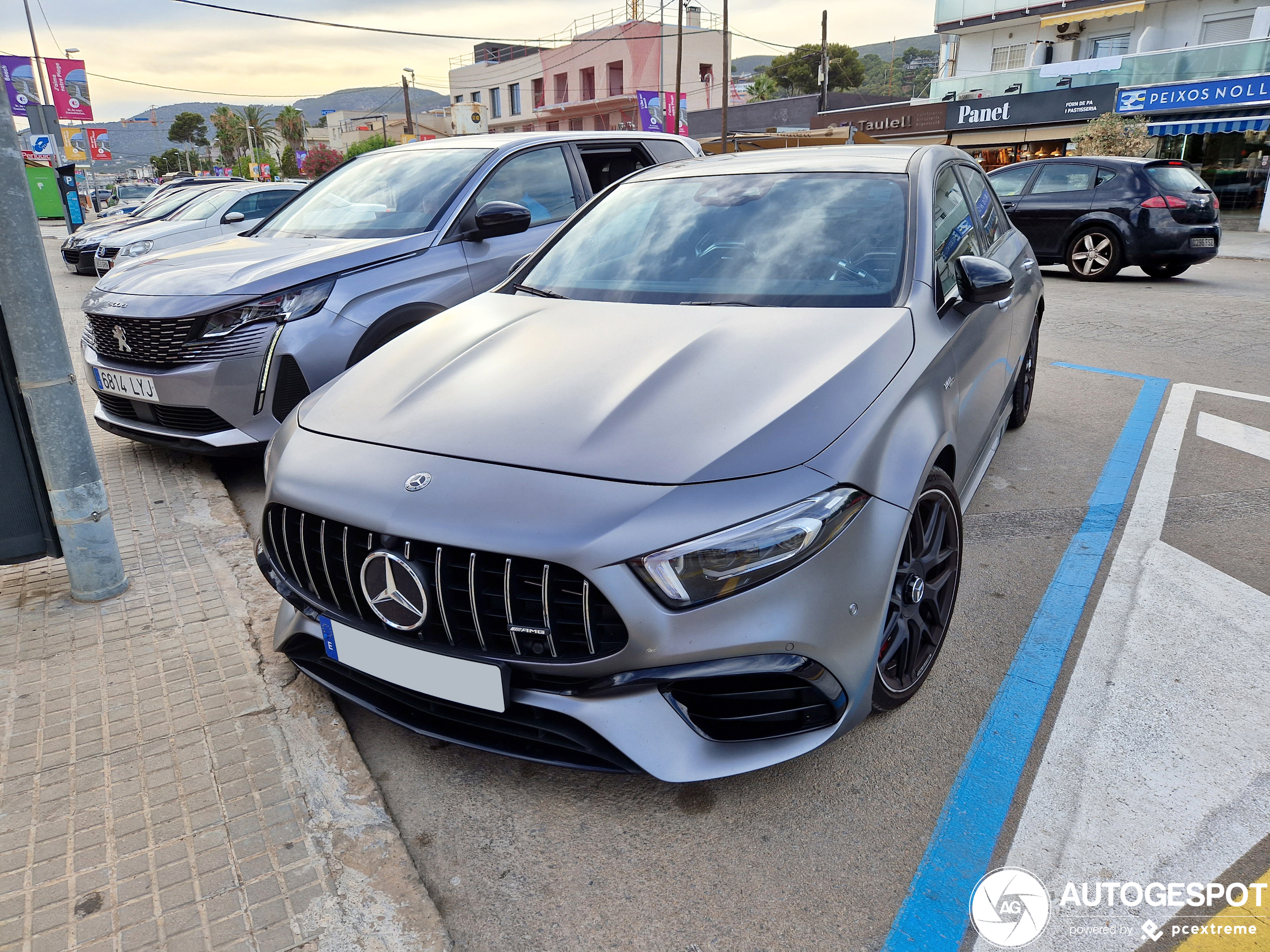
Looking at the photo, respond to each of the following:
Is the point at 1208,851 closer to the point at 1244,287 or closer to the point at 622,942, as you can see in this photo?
the point at 622,942

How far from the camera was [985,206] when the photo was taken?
4191 mm

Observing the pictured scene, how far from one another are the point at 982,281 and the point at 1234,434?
330cm

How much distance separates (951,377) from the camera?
8.94 ft

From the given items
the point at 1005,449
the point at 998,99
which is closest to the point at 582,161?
the point at 1005,449

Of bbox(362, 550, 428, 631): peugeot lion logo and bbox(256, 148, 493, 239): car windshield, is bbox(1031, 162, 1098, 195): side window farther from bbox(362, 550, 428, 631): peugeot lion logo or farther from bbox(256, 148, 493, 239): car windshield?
bbox(362, 550, 428, 631): peugeot lion logo

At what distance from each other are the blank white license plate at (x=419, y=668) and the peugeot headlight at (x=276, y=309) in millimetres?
2382

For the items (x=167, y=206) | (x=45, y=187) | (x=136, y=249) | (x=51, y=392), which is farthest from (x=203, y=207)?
(x=45, y=187)

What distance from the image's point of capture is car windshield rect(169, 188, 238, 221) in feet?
40.2

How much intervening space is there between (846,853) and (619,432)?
113 cm

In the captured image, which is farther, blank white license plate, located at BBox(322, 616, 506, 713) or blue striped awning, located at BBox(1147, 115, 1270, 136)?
blue striped awning, located at BBox(1147, 115, 1270, 136)

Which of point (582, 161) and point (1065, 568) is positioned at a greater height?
point (582, 161)

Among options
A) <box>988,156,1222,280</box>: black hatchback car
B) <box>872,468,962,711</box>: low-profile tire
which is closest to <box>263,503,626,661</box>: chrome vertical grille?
<box>872,468,962,711</box>: low-profile tire

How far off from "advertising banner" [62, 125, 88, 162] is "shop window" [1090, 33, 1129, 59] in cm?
4299

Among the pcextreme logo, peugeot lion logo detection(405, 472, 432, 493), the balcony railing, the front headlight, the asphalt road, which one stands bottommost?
the asphalt road
